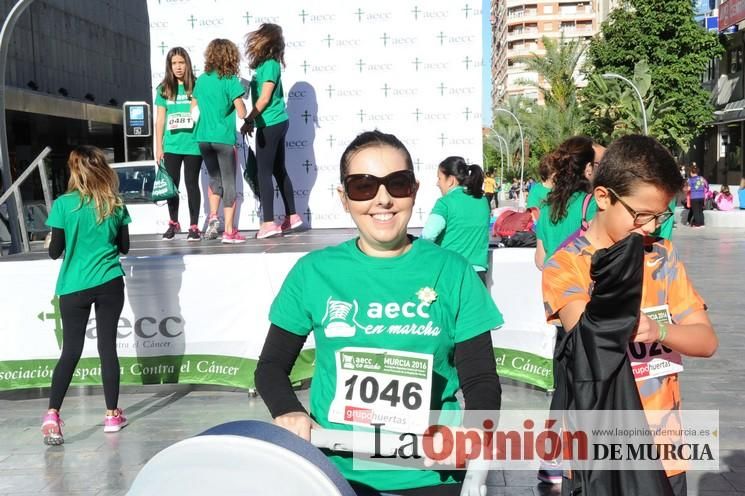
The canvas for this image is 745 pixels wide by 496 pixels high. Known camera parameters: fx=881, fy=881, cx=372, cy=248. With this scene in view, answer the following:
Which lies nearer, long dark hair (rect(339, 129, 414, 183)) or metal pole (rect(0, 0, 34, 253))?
long dark hair (rect(339, 129, 414, 183))

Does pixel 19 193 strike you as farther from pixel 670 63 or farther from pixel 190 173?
pixel 670 63

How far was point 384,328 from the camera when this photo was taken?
8.14ft

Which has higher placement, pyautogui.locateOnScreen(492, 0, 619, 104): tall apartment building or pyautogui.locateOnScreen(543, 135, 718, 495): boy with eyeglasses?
pyautogui.locateOnScreen(492, 0, 619, 104): tall apartment building

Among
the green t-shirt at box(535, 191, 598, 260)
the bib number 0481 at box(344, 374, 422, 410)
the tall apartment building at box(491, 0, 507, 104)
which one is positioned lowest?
the bib number 0481 at box(344, 374, 422, 410)

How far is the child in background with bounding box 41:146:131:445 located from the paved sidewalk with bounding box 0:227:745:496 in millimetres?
383

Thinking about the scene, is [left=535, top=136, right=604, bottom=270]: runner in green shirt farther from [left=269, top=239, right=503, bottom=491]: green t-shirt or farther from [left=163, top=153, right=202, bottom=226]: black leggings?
[left=163, top=153, right=202, bottom=226]: black leggings

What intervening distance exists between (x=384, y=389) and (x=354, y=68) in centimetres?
760

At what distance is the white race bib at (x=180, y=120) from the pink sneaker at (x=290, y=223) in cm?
146

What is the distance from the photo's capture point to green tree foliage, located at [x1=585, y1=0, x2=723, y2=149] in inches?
1790

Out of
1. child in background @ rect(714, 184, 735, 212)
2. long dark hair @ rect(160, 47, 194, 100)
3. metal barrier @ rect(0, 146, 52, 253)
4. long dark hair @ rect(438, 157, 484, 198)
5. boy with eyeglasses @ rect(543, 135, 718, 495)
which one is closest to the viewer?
boy with eyeglasses @ rect(543, 135, 718, 495)

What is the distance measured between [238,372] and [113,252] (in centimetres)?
187

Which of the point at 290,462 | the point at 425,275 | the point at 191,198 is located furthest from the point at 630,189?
the point at 191,198

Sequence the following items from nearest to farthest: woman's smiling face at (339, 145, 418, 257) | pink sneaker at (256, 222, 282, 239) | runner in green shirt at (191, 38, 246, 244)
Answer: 1. woman's smiling face at (339, 145, 418, 257)
2. runner in green shirt at (191, 38, 246, 244)
3. pink sneaker at (256, 222, 282, 239)

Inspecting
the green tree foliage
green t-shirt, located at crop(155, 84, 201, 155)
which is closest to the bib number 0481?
green t-shirt, located at crop(155, 84, 201, 155)
